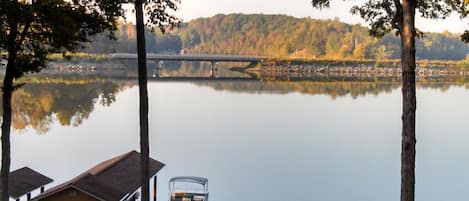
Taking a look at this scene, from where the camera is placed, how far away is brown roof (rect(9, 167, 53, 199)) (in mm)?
11648

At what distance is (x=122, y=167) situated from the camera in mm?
13039

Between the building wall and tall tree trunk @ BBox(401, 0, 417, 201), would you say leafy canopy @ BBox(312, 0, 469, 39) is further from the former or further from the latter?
the building wall

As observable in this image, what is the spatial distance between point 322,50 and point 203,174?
398ft

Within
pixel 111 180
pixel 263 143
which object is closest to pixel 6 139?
pixel 111 180

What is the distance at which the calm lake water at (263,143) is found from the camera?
59.1 feet

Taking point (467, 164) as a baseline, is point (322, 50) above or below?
above

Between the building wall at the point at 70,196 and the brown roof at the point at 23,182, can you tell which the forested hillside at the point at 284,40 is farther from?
the building wall at the point at 70,196

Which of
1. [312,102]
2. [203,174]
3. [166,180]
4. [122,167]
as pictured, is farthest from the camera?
[312,102]

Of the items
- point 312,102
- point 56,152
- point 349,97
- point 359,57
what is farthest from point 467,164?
point 359,57

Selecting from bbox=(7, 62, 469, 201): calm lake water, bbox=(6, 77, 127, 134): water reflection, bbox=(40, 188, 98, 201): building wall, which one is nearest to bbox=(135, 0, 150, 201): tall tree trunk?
bbox=(40, 188, 98, 201): building wall

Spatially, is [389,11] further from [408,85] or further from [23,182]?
[23,182]

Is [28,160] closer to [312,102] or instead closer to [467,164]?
[467,164]

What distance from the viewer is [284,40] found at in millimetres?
146750

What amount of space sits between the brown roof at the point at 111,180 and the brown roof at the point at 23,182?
99 centimetres
